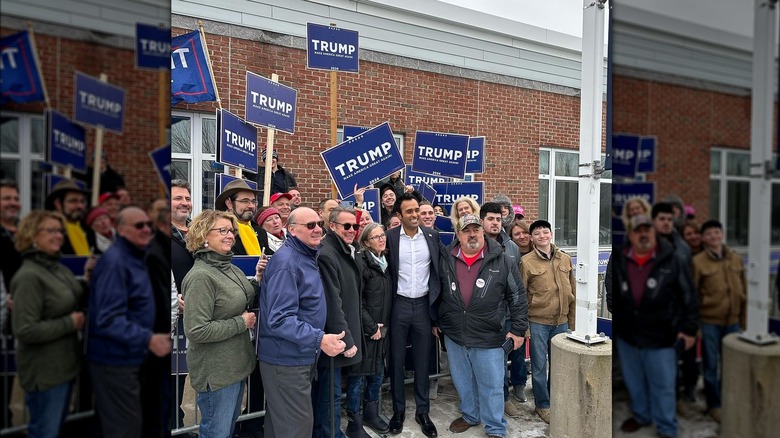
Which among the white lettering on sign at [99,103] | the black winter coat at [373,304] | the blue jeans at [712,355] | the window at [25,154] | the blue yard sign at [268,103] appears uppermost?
the blue yard sign at [268,103]

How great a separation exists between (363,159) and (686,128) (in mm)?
5442

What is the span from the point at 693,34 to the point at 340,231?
3.60 metres

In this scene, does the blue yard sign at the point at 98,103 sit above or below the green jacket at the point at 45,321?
above

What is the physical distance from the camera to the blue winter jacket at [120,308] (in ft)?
2.70

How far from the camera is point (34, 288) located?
76cm

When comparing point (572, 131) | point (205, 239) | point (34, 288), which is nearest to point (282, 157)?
point (205, 239)

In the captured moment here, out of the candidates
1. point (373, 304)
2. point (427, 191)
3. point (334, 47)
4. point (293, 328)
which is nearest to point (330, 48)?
point (334, 47)

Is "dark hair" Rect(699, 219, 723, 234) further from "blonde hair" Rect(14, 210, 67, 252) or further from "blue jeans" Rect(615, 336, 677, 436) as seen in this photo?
"blonde hair" Rect(14, 210, 67, 252)

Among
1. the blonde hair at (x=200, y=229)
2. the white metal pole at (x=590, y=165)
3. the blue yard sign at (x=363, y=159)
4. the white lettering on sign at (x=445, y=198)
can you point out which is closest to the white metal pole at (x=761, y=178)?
the blonde hair at (x=200, y=229)

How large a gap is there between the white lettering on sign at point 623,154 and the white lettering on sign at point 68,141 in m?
0.85

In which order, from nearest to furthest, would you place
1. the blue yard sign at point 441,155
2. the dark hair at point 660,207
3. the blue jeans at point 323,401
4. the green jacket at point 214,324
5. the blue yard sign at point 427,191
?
the dark hair at point 660,207 → the green jacket at point 214,324 → the blue jeans at point 323,401 → the blue yard sign at point 441,155 → the blue yard sign at point 427,191

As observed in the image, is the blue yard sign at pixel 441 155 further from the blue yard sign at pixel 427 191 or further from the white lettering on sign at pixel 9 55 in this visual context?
the white lettering on sign at pixel 9 55

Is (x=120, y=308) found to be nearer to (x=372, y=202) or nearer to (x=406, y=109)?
(x=372, y=202)

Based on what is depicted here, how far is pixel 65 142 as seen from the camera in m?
0.79
